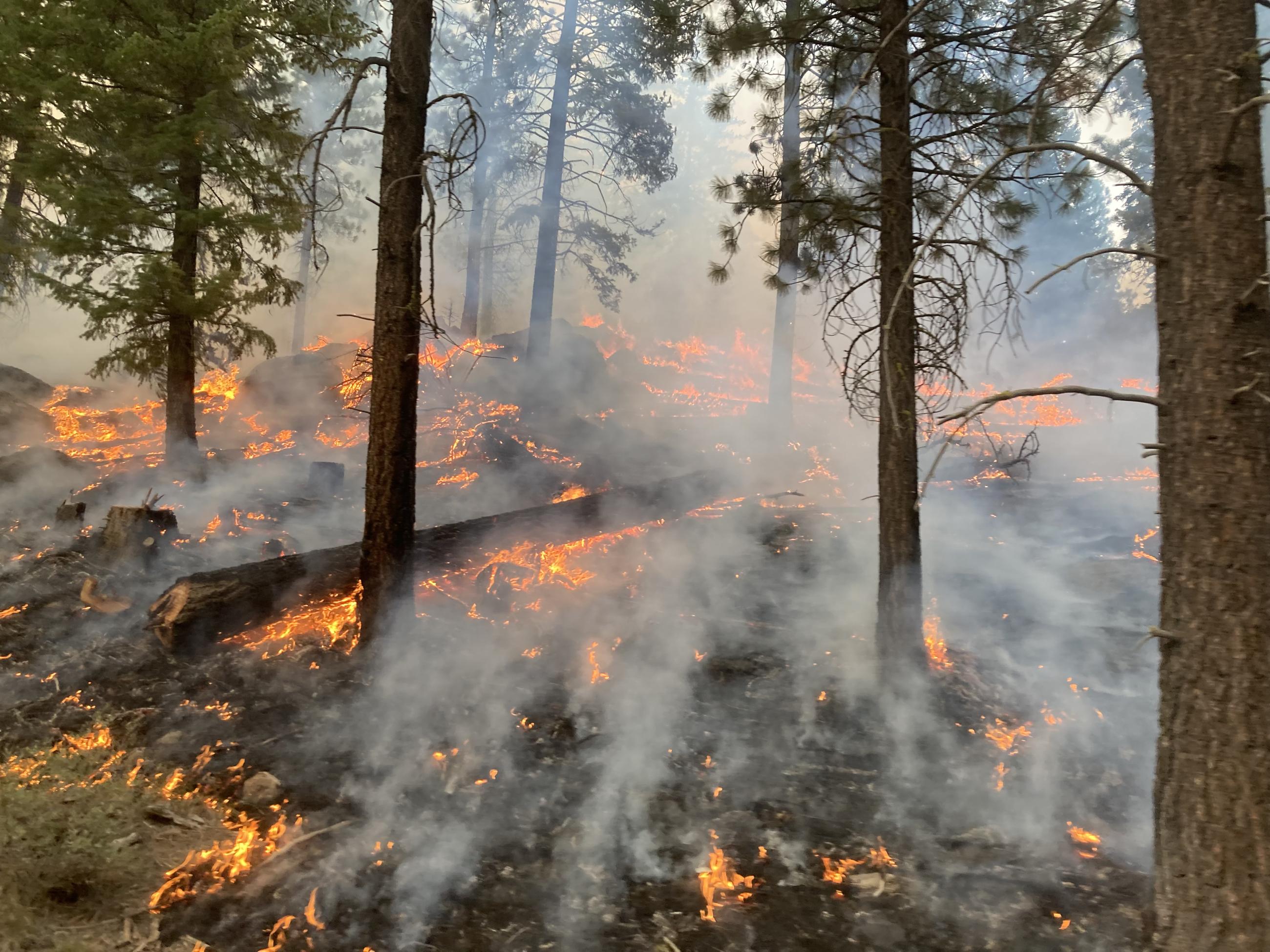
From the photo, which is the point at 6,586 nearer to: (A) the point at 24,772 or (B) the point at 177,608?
(B) the point at 177,608

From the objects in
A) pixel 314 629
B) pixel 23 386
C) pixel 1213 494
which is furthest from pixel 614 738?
pixel 23 386

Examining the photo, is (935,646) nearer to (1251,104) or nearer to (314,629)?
(1251,104)

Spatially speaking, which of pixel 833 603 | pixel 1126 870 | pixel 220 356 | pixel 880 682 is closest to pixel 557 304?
pixel 220 356

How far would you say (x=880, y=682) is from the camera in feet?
20.0

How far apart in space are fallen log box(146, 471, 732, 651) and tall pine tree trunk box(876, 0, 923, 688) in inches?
171

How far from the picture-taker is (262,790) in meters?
4.53

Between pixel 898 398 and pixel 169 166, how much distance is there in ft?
35.7

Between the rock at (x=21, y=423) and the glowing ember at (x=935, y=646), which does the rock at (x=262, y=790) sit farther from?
the rock at (x=21, y=423)

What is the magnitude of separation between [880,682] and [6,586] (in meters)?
8.31

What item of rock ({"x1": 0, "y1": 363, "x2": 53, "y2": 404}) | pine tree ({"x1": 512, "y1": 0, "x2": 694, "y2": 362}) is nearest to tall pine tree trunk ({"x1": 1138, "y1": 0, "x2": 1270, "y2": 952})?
pine tree ({"x1": 512, "y1": 0, "x2": 694, "y2": 362})

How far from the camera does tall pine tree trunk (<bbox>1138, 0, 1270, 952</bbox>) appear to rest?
2.66 metres

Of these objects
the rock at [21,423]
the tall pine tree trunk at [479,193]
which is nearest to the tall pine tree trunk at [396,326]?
the rock at [21,423]

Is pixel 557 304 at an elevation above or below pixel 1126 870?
above

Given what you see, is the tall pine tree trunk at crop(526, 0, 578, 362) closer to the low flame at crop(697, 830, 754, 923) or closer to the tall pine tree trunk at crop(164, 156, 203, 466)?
the tall pine tree trunk at crop(164, 156, 203, 466)
